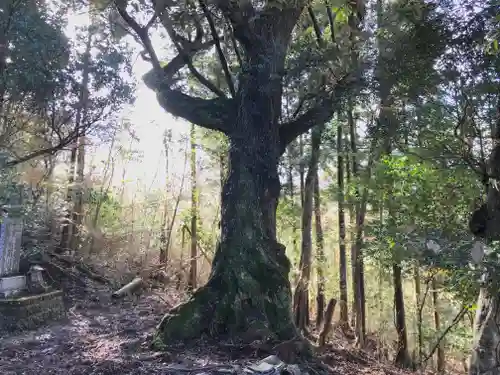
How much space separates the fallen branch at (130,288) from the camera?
24.5 ft

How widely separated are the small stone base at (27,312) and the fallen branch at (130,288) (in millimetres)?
1436

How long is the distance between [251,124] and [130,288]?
188 inches

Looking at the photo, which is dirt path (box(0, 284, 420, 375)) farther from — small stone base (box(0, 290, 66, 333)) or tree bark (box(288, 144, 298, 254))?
tree bark (box(288, 144, 298, 254))

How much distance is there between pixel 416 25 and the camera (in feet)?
12.3

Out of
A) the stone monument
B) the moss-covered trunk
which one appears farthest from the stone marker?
the moss-covered trunk

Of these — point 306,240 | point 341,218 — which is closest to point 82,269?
point 306,240

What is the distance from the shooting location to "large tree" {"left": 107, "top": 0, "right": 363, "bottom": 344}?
14.1 feet

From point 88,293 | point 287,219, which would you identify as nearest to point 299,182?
point 287,219

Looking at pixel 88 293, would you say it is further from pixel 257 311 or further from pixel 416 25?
pixel 416 25

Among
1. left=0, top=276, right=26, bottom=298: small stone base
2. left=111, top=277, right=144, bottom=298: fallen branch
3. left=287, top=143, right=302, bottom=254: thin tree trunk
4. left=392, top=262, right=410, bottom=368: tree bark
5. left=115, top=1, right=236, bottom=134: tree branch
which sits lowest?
left=392, top=262, right=410, bottom=368: tree bark

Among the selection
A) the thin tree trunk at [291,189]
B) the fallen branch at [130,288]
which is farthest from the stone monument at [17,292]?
the thin tree trunk at [291,189]

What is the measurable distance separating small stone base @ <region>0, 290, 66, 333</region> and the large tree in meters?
2.40

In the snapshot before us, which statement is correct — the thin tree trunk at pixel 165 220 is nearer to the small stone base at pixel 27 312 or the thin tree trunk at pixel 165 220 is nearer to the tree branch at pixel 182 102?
the small stone base at pixel 27 312

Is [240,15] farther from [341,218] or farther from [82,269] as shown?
[82,269]
